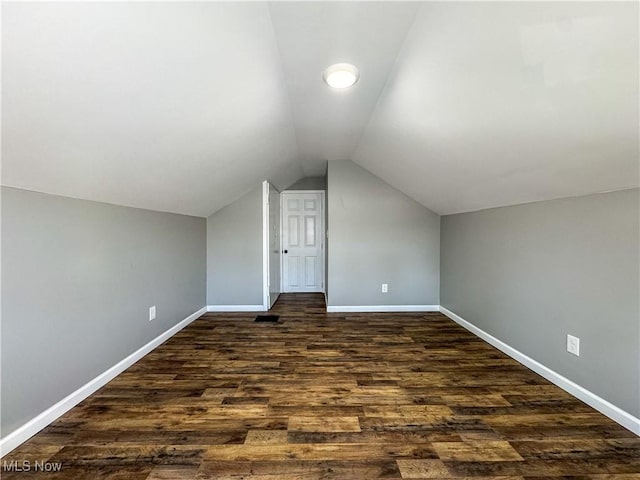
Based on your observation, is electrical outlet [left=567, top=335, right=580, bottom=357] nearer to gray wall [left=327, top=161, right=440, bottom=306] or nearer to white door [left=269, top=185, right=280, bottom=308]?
gray wall [left=327, top=161, right=440, bottom=306]

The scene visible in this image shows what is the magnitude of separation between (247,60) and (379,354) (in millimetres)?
2549

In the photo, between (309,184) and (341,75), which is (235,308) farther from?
(341,75)

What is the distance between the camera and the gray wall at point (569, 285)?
1738 millimetres

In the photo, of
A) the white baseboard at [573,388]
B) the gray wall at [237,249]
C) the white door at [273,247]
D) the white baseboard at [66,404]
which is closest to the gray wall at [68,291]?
the white baseboard at [66,404]

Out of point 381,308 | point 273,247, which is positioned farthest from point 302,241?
point 381,308

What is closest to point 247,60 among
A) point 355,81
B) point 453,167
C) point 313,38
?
point 313,38

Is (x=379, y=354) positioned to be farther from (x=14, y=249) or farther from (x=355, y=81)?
(x=14, y=249)

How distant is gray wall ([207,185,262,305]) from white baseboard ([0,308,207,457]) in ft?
4.52

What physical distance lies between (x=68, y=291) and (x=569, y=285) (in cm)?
342

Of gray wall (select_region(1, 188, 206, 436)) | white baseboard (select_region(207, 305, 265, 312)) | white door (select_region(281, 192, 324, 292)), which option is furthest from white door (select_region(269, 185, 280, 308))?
gray wall (select_region(1, 188, 206, 436))

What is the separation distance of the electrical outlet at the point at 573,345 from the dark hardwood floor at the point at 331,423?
306 millimetres

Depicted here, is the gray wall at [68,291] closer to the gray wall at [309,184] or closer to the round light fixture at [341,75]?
the round light fixture at [341,75]

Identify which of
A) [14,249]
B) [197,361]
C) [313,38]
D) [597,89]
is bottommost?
[197,361]

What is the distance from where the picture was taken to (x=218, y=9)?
125cm
